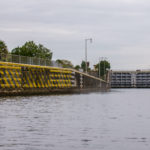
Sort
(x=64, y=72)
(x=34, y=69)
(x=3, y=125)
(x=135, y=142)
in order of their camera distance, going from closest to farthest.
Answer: (x=135, y=142)
(x=3, y=125)
(x=34, y=69)
(x=64, y=72)

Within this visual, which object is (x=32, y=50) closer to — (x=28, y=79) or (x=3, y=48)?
(x=3, y=48)

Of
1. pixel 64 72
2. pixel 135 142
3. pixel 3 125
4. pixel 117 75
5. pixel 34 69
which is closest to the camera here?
pixel 135 142

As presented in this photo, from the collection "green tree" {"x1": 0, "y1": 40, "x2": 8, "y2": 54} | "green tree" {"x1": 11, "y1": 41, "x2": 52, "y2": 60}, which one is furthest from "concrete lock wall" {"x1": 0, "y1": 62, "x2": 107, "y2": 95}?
"green tree" {"x1": 11, "y1": 41, "x2": 52, "y2": 60}

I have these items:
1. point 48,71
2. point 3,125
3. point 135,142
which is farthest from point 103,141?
point 48,71

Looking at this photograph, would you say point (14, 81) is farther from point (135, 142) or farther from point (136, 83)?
point (136, 83)

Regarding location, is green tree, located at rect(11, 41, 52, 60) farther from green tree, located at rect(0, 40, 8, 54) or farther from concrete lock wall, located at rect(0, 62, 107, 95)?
concrete lock wall, located at rect(0, 62, 107, 95)

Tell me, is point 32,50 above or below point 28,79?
above

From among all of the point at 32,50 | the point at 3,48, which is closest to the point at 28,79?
the point at 3,48

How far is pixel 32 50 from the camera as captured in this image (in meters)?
122

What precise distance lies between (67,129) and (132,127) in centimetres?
227

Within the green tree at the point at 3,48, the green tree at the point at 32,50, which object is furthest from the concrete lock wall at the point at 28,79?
the green tree at the point at 32,50

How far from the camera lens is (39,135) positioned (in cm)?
1237

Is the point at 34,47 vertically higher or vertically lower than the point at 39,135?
higher

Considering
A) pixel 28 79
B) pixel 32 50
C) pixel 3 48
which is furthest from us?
pixel 32 50
